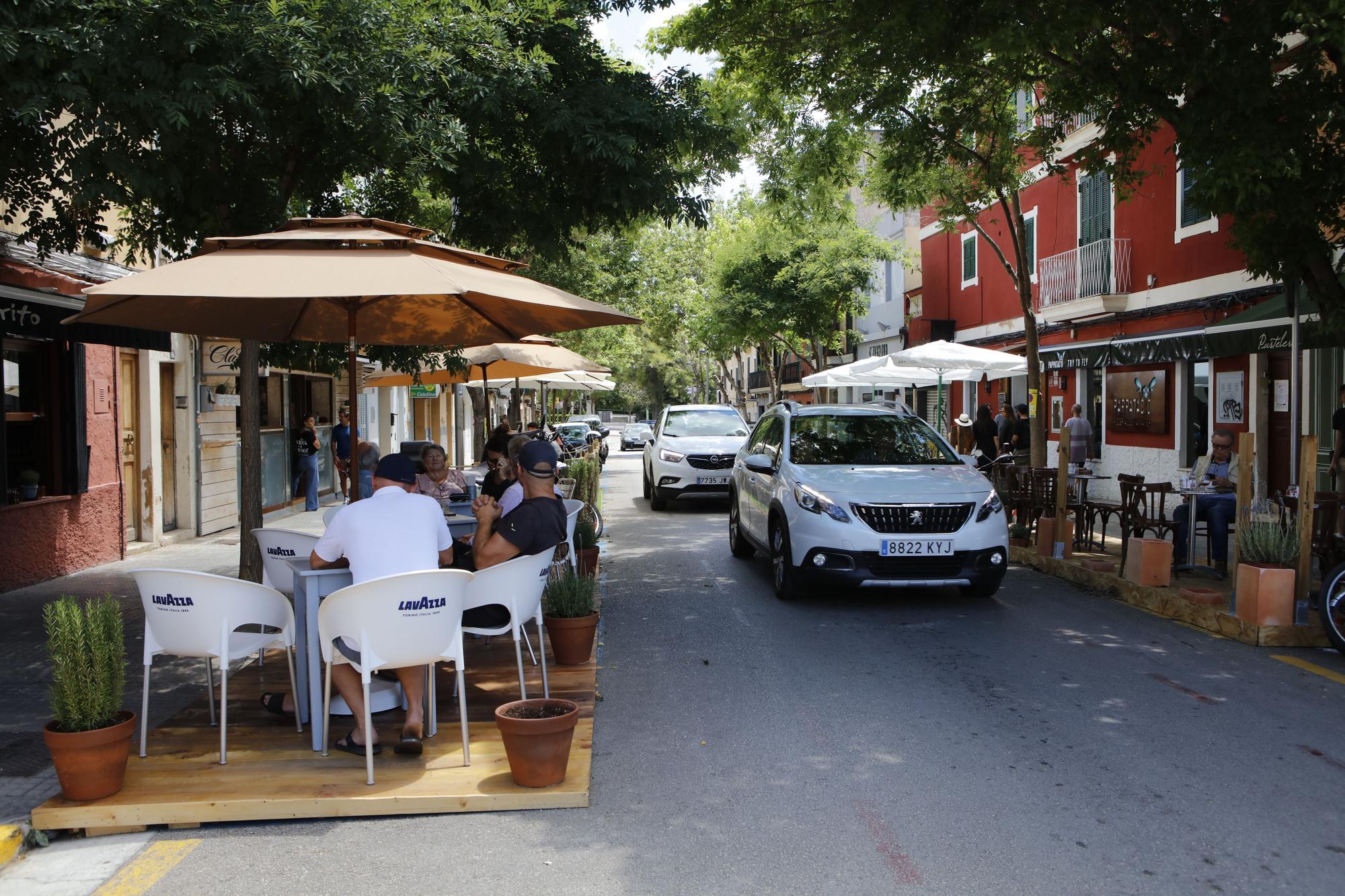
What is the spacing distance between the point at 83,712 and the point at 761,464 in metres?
6.42

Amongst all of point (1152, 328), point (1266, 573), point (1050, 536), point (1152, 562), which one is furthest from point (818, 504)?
point (1152, 328)

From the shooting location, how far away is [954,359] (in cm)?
1540

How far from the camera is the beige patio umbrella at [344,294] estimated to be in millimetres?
5129

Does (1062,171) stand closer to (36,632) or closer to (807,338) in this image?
(36,632)

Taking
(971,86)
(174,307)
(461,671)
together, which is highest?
(971,86)

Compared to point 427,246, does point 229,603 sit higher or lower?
lower

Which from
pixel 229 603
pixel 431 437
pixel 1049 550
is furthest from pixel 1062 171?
pixel 431 437

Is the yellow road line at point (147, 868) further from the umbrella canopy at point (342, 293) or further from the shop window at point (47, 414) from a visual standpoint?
the shop window at point (47, 414)

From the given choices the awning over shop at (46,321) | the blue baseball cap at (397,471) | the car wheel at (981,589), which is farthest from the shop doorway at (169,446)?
the car wheel at (981,589)

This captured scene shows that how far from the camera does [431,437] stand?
33688mm

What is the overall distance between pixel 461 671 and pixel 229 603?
1166 millimetres

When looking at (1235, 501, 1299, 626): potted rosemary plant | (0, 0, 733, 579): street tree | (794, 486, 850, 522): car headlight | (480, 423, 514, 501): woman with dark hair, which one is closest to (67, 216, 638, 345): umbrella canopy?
(0, 0, 733, 579): street tree

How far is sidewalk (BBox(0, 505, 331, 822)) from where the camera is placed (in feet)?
16.3

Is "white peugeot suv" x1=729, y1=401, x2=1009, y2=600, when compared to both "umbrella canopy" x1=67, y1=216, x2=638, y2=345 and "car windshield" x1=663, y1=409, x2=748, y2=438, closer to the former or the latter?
"umbrella canopy" x1=67, y1=216, x2=638, y2=345
